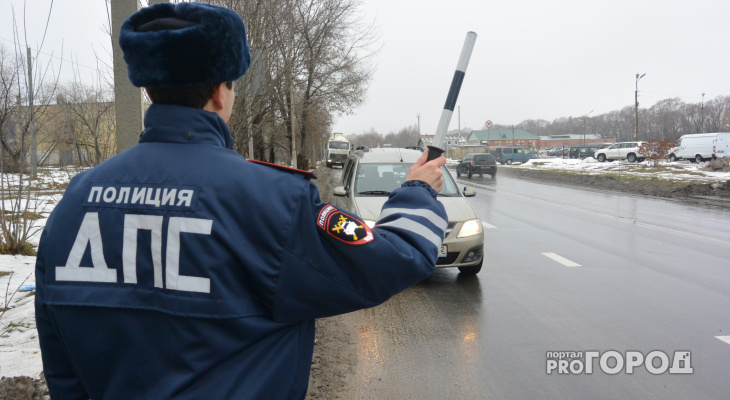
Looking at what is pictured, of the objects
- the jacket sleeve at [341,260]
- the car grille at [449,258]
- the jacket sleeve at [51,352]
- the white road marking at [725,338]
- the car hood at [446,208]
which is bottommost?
the white road marking at [725,338]

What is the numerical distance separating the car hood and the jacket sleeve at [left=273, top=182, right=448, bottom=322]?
547 cm

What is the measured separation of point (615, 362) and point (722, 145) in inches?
1503

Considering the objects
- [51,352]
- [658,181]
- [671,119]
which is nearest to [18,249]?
[51,352]

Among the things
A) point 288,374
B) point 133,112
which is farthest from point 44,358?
point 133,112

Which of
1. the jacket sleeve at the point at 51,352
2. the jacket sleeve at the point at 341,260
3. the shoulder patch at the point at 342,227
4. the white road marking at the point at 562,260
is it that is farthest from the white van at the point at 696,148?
the jacket sleeve at the point at 51,352

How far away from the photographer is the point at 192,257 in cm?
120

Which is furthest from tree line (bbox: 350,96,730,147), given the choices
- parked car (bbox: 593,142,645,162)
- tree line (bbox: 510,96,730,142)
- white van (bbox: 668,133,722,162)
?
white van (bbox: 668,133,722,162)

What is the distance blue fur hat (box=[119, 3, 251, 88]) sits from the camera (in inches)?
50.1

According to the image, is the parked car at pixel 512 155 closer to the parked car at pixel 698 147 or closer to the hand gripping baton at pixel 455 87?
the parked car at pixel 698 147

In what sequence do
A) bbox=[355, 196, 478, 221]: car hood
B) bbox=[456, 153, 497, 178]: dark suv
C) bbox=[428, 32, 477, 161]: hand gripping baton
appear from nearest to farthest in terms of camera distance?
bbox=[428, 32, 477, 161]: hand gripping baton < bbox=[355, 196, 478, 221]: car hood < bbox=[456, 153, 497, 178]: dark suv

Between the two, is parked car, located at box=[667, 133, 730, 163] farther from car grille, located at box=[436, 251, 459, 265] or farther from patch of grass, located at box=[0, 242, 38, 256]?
patch of grass, located at box=[0, 242, 38, 256]

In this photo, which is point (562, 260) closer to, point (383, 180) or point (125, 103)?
point (383, 180)

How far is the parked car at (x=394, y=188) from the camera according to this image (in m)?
6.88

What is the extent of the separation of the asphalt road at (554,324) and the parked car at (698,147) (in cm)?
3059
